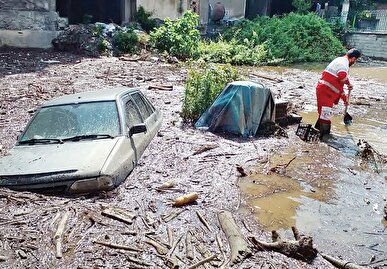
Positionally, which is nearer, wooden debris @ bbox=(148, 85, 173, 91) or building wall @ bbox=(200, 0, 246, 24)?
wooden debris @ bbox=(148, 85, 173, 91)

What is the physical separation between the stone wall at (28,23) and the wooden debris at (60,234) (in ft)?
59.5

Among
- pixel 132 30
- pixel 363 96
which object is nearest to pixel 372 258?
Answer: pixel 363 96

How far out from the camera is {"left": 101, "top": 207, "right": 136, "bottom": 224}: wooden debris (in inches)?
163

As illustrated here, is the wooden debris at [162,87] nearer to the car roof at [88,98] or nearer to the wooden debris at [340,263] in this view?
the car roof at [88,98]

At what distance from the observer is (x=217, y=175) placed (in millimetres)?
5855

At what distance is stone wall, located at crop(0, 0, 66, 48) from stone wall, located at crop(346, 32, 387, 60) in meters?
21.5

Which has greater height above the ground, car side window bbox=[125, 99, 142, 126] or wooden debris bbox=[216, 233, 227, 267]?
car side window bbox=[125, 99, 142, 126]

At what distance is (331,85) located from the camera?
829 cm

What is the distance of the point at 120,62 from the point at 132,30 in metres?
3.92

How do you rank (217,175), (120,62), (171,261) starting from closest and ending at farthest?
(171,261), (217,175), (120,62)

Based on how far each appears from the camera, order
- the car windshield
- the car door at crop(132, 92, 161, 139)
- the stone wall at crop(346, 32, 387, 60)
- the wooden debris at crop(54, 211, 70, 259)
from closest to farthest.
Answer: the wooden debris at crop(54, 211, 70, 259)
the car windshield
the car door at crop(132, 92, 161, 139)
the stone wall at crop(346, 32, 387, 60)

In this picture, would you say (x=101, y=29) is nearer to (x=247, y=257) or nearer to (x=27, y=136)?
(x=27, y=136)

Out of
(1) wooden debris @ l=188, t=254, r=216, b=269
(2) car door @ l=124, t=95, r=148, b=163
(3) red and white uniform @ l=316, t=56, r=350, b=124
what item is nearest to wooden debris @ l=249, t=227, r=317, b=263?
(1) wooden debris @ l=188, t=254, r=216, b=269

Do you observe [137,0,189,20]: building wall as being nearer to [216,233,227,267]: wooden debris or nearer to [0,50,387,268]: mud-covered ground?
[0,50,387,268]: mud-covered ground
